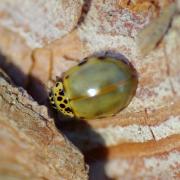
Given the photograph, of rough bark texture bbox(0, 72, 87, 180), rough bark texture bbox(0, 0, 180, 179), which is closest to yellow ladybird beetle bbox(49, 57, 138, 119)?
rough bark texture bbox(0, 0, 180, 179)

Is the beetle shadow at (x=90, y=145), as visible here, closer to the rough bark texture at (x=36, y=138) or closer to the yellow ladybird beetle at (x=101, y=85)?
the yellow ladybird beetle at (x=101, y=85)

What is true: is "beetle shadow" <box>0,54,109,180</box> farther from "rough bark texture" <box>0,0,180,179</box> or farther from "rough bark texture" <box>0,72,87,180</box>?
"rough bark texture" <box>0,72,87,180</box>

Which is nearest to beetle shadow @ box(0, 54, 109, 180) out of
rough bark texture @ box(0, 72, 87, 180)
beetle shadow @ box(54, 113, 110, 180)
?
beetle shadow @ box(54, 113, 110, 180)

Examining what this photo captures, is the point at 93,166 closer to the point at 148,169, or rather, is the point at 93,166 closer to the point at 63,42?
the point at 148,169

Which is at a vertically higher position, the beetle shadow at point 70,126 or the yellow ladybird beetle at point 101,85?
the yellow ladybird beetle at point 101,85

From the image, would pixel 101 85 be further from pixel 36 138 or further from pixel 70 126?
pixel 36 138

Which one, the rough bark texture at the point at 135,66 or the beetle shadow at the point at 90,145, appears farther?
the beetle shadow at the point at 90,145

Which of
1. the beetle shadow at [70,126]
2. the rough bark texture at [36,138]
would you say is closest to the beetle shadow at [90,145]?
the beetle shadow at [70,126]

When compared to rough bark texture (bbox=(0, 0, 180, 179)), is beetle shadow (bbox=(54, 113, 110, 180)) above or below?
below

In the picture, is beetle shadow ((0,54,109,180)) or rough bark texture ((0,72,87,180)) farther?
beetle shadow ((0,54,109,180))
